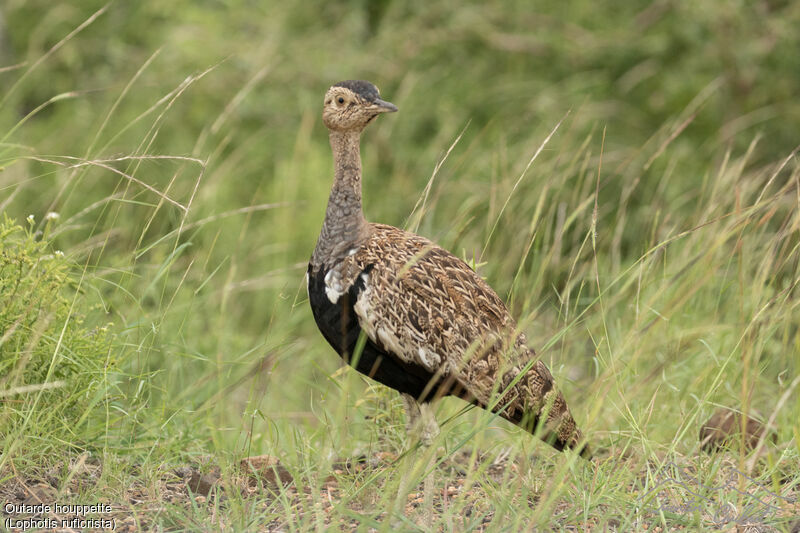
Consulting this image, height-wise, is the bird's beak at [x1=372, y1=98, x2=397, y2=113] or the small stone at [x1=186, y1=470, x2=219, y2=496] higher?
the bird's beak at [x1=372, y1=98, x2=397, y2=113]

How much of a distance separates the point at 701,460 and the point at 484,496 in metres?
0.88

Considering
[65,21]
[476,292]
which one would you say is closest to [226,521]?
[476,292]

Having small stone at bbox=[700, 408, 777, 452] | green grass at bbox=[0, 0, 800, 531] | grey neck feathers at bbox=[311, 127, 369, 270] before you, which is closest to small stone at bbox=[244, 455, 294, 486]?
green grass at bbox=[0, 0, 800, 531]

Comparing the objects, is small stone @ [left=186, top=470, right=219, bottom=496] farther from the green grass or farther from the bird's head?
the bird's head

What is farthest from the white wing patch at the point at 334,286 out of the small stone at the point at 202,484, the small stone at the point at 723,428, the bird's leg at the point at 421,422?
the small stone at the point at 723,428

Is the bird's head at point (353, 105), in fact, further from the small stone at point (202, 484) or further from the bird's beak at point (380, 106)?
the small stone at point (202, 484)

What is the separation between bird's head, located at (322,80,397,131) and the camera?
3915mm

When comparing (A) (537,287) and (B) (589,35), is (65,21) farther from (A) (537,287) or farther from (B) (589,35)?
(A) (537,287)

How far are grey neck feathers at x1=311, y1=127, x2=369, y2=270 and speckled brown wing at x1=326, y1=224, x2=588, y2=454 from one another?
2.9 inches

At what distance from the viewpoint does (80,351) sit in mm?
3477

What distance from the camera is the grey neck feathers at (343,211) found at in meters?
3.77

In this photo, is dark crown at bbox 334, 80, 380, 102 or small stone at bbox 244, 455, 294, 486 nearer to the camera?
small stone at bbox 244, 455, 294, 486

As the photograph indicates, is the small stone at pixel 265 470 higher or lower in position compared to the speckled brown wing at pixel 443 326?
lower

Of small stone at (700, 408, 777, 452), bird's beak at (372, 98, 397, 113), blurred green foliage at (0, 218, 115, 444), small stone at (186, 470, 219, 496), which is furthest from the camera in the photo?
small stone at (700, 408, 777, 452)
